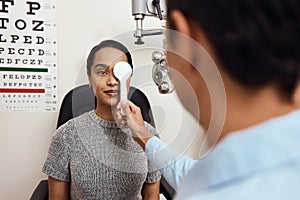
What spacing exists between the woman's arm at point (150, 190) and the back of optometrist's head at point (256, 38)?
105 cm

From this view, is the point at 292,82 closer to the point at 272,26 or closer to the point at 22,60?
the point at 272,26

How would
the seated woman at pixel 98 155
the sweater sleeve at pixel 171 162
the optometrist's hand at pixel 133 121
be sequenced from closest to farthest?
the sweater sleeve at pixel 171 162 < the optometrist's hand at pixel 133 121 < the seated woman at pixel 98 155

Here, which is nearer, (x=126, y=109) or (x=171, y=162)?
(x=171, y=162)

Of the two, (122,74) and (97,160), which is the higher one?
(122,74)

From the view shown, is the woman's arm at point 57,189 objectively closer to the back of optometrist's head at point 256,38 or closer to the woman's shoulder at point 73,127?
the woman's shoulder at point 73,127

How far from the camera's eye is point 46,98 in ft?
5.49

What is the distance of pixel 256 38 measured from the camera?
330 mm

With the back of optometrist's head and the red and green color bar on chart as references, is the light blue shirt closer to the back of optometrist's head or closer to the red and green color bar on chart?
the back of optometrist's head

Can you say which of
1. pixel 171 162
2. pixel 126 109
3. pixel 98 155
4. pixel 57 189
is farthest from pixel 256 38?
pixel 57 189

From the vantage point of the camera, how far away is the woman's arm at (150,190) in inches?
52.9

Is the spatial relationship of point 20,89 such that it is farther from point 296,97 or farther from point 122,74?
point 296,97

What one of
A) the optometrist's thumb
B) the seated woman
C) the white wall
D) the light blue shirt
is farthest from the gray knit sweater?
the light blue shirt

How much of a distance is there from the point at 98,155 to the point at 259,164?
0.94 meters

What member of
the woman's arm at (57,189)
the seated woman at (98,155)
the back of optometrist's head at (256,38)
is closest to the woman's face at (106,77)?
the seated woman at (98,155)
